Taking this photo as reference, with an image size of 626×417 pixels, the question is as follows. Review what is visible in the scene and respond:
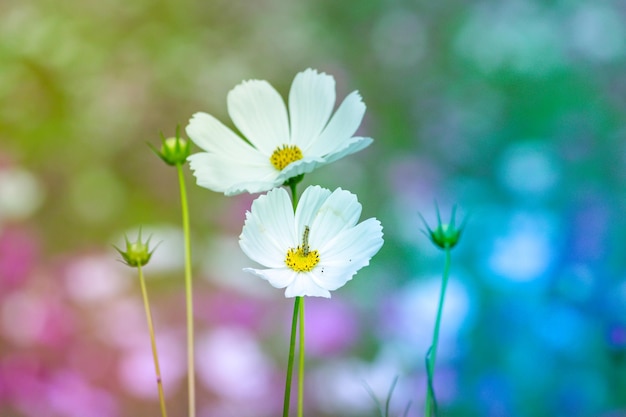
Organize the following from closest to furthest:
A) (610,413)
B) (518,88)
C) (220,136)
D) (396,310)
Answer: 1. (220,136)
2. (610,413)
3. (396,310)
4. (518,88)

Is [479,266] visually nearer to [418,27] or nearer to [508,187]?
[508,187]

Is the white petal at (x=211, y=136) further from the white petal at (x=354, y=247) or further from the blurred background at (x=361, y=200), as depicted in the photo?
the blurred background at (x=361, y=200)

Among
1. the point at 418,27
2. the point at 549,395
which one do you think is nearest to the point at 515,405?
the point at 549,395

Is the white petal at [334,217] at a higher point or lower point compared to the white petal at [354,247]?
higher

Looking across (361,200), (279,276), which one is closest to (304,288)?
(279,276)

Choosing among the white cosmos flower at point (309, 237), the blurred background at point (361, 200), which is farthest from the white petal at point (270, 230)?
the blurred background at point (361, 200)

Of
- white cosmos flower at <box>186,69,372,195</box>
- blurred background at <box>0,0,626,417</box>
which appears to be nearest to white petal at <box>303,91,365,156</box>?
white cosmos flower at <box>186,69,372,195</box>

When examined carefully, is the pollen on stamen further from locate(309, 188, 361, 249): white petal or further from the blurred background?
the blurred background

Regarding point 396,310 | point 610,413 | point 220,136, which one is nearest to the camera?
point 220,136

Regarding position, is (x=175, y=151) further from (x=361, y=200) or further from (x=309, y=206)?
(x=361, y=200)
